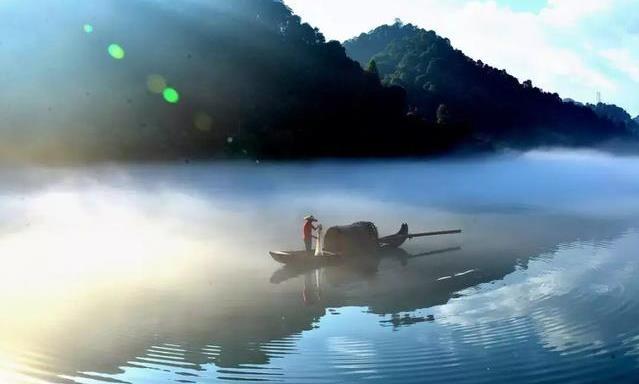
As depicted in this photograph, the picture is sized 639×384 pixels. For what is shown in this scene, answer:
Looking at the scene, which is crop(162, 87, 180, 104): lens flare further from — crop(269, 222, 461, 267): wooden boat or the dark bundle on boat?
the dark bundle on boat

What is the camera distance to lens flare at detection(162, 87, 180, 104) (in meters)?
93.0

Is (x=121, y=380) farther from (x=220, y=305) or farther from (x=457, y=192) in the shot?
(x=457, y=192)

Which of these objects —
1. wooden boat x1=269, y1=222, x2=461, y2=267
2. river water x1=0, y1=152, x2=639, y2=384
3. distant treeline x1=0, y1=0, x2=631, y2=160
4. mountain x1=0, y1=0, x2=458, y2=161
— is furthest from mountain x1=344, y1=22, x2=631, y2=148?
wooden boat x1=269, y1=222, x2=461, y2=267

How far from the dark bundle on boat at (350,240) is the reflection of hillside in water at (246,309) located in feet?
3.36

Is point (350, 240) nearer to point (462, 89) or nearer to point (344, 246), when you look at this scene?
point (344, 246)

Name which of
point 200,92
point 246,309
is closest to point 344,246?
point 246,309

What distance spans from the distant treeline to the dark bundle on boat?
63656 millimetres

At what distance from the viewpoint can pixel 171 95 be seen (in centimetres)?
9369

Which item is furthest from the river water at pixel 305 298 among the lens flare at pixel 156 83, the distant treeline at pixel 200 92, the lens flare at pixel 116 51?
the lens flare at pixel 116 51

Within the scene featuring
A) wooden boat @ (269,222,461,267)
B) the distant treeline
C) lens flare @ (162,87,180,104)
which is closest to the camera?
wooden boat @ (269,222,461,267)

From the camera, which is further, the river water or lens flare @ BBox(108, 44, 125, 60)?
lens flare @ BBox(108, 44, 125, 60)

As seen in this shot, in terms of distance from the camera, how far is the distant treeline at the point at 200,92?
8581 cm

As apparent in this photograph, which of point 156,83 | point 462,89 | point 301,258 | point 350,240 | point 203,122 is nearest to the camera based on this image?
point 301,258

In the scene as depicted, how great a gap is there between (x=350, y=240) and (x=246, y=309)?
30.2ft
